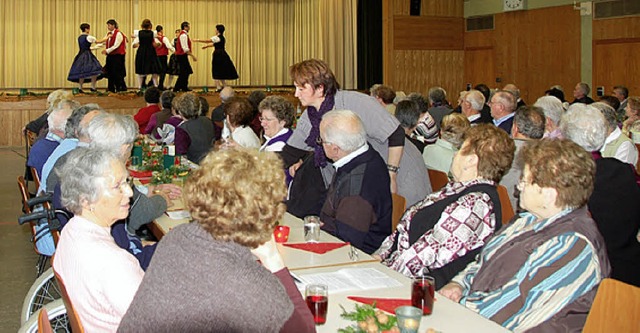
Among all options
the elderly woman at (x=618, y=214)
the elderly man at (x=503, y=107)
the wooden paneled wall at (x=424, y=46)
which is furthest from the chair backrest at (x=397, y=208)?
the wooden paneled wall at (x=424, y=46)

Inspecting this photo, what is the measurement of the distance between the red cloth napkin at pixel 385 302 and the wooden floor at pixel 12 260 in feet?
9.23

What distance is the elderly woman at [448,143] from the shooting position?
575 cm

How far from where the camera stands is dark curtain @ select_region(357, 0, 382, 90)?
55.0ft

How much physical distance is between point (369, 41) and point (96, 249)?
14.9 meters

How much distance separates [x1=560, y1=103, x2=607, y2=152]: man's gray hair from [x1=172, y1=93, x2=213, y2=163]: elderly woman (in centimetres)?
395

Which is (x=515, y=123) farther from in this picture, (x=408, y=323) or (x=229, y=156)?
(x=229, y=156)

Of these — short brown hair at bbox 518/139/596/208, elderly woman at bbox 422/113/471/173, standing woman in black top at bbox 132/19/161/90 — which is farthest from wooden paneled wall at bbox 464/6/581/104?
short brown hair at bbox 518/139/596/208

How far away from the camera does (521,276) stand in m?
2.59

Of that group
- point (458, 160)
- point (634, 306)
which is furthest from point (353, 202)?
point (634, 306)

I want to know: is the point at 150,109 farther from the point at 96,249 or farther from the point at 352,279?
the point at 96,249

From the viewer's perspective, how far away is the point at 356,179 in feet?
A: 12.8

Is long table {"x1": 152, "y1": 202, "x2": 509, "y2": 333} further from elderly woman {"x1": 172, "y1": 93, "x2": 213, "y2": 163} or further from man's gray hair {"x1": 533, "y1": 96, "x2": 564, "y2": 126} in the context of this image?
elderly woman {"x1": 172, "y1": 93, "x2": 213, "y2": 163}

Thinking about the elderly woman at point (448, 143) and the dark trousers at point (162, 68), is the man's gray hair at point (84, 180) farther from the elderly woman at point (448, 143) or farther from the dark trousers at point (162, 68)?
the dark trousers at point (162, 68)

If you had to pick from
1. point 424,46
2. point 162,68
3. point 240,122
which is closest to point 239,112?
point 240,122
